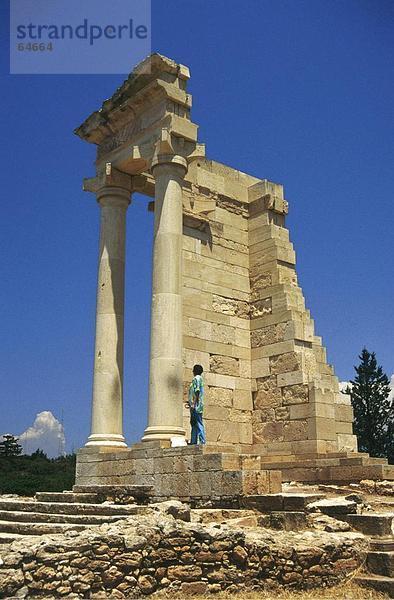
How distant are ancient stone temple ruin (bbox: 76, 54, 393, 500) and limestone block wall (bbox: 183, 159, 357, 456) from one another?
43mm

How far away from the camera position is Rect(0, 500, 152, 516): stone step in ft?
37.9

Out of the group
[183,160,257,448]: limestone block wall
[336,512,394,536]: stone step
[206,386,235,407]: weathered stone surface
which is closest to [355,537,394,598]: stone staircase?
[336,512,394,536]: stone step

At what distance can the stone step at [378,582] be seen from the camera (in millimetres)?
9390

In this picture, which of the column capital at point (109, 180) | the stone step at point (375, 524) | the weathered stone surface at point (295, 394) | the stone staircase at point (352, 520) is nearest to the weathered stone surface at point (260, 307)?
the weathered stone surface at point (295, 394)

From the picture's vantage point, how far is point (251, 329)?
2175cm

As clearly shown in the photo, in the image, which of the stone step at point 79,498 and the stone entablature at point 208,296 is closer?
the stone step at point 79,498

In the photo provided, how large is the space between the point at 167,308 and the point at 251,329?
195 inches

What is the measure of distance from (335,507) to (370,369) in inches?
1355

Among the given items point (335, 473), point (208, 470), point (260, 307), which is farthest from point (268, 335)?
point (208, 470)

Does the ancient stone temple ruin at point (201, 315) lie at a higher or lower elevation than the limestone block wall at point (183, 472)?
higher

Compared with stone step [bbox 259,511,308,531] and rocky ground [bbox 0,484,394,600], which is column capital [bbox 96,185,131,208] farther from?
stone step [bbox 259,511,308,531]

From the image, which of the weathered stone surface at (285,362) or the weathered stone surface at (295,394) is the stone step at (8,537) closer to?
the weathered stone surface at (295,394)

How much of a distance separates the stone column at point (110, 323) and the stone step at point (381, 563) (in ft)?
32.5

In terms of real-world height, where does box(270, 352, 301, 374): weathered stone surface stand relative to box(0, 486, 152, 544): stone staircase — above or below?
above
